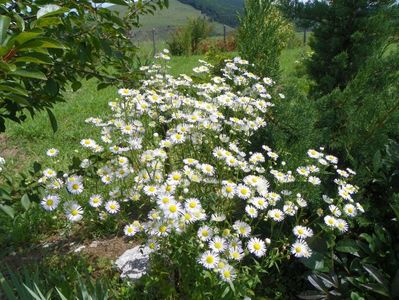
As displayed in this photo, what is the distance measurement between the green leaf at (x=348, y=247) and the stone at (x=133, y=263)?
1.10m

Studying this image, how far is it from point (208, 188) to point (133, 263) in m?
0.73

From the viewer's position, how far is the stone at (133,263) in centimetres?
241

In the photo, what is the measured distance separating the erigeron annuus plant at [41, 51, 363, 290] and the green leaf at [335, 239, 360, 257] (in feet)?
0.43

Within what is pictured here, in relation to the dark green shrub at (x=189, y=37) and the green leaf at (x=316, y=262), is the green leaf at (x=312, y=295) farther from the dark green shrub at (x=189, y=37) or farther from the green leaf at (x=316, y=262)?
the dark green shrub at (x=189, y=37)

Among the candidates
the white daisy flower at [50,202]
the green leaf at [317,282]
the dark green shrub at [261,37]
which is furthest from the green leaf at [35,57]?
the dark green shrub at [261,37]

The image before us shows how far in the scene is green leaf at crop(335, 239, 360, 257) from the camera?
2.08 metres

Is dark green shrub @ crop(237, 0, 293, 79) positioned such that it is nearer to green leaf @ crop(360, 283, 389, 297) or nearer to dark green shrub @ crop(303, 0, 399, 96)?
dark green shrub @ crop(303, 0, 399, 96)

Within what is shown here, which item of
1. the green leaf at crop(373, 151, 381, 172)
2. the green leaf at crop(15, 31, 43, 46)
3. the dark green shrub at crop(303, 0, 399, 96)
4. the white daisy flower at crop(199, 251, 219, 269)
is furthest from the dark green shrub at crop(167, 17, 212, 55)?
the green leaf at crop(15, 31, 43, 46)

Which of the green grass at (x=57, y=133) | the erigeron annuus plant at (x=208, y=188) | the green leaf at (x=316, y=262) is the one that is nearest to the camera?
the erigeron annuus plant at (x=208, y=188)

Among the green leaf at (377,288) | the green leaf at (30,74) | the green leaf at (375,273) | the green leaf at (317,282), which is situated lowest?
the green leaf at (317,282)

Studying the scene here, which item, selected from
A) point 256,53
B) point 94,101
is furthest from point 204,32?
point 256,53

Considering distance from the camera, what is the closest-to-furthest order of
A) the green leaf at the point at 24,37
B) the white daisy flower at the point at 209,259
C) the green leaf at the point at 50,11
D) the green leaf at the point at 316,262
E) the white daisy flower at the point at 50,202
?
1. the green leaf at the point at 24,37
2. the green leaf at the point at 50,11
3. the white daisy flower at the point at 209,259
4. the white daisy flower at the point at 50,202
5. the green leaf at the point at 316,262

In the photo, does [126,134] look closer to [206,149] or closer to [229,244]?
[206,149]

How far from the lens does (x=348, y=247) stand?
2090 millimetres
